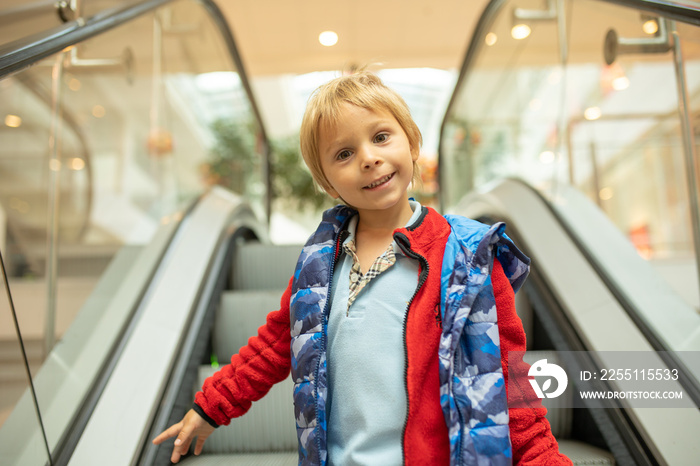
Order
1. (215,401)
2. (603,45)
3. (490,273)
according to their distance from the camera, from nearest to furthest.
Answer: (490,273) → (215,401) → (603,45)

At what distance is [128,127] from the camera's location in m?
4.28

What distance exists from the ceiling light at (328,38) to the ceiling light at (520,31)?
3.97 m

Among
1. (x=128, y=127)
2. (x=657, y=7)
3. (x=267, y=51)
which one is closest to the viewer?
(x=657, y=7)

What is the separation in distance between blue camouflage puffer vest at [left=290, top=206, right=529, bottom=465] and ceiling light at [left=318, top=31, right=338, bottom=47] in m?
7.36

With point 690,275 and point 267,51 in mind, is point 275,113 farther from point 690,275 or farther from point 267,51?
point 690,275

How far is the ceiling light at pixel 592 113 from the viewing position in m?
4.10

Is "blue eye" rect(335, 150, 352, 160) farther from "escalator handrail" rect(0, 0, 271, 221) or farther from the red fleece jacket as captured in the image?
"escalator handrail" rect(0, 0, 271, 221)

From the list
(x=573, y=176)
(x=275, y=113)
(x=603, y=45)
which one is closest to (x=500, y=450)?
(x=603, y=45)

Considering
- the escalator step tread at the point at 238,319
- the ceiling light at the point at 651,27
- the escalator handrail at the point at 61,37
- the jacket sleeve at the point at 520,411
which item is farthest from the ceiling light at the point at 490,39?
the jacket sleeve at the point at 520,411

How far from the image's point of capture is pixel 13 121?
2723 mm

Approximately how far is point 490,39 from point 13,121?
157 inches

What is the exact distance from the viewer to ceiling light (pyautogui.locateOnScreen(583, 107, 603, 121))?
4095mm

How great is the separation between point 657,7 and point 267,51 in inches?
285
